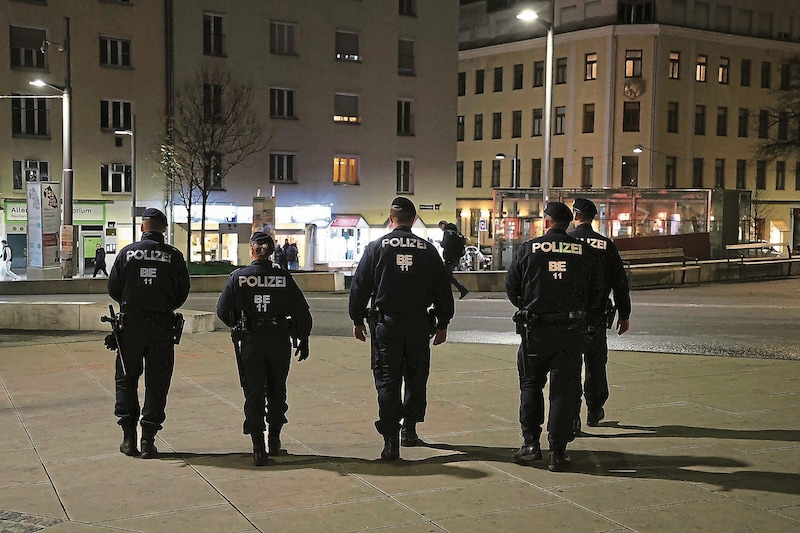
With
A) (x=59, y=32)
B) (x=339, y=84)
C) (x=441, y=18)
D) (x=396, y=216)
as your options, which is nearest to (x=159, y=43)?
(x=59, y=32)

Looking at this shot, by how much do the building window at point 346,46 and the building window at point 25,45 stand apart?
14130 mm

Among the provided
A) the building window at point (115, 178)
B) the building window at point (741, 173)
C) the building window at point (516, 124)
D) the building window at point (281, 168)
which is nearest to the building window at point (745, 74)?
the building window at point (741, 173)

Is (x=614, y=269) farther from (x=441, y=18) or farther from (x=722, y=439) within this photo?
(x=441, y=18)

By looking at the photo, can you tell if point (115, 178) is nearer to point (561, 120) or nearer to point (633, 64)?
point (561, 120)

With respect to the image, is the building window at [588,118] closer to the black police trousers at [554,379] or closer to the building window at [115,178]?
the building window at [115,178]

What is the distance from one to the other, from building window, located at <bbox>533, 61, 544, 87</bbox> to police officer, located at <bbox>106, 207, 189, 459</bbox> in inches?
2298

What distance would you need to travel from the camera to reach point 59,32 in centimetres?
4194

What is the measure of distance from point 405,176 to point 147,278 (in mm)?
43655

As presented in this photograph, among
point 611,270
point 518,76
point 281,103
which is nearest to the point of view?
point 611,270

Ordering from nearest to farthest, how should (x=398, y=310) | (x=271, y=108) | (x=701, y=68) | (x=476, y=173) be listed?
(x=398, y=310)
(x=271, y=108)
(x=701, y=68)
(x=476, y=173)

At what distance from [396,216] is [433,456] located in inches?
72.0

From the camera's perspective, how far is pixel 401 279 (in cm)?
702

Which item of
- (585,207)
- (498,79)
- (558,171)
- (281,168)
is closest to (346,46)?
(281,168)

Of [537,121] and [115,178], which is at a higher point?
[537,121]
